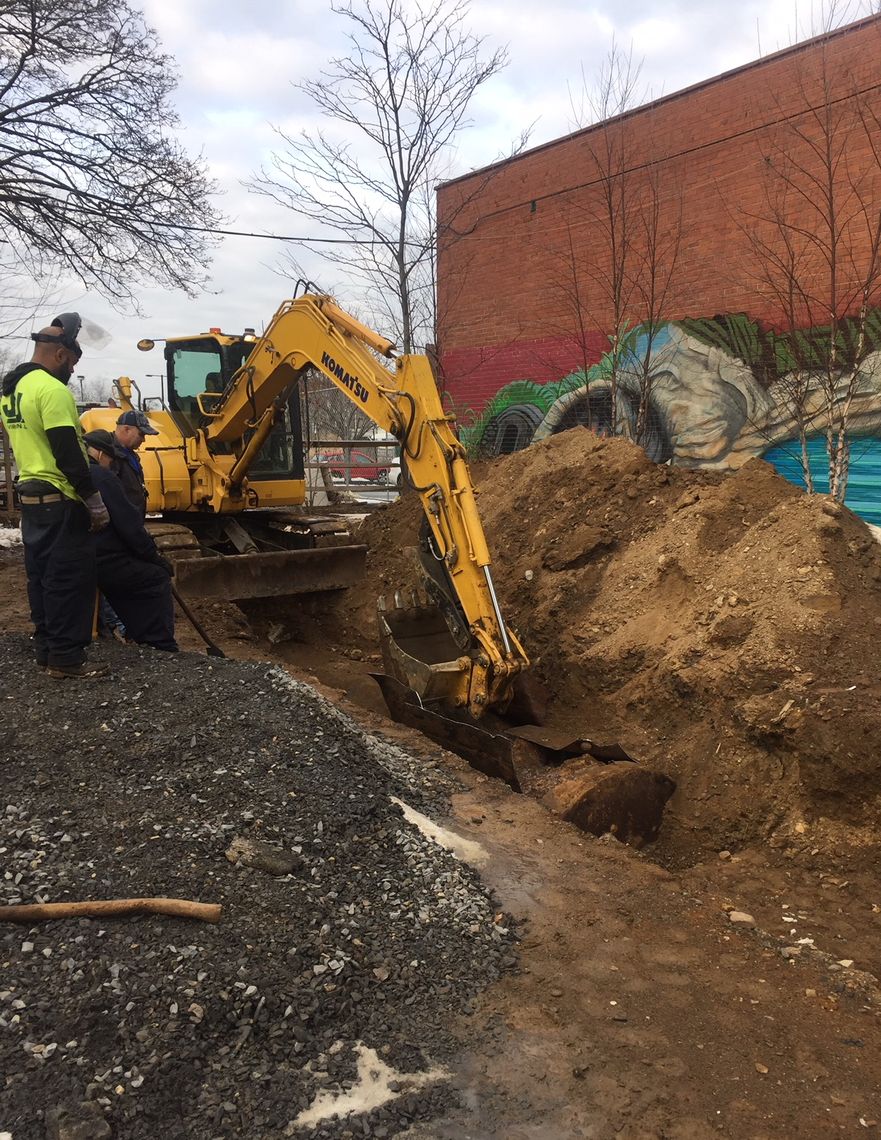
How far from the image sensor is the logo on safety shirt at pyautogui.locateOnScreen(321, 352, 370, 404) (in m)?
6.70

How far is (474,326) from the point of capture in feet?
53.9

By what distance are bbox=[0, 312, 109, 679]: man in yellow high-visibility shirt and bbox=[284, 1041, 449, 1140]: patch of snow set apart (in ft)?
10.9

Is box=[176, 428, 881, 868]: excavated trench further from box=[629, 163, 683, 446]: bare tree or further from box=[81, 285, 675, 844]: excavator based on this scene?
box=[629, 163, 683, 446]: bare tree

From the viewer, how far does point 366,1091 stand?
2539 mm

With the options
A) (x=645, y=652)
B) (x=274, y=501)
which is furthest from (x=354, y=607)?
(x=645, y=652)

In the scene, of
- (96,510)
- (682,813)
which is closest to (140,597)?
(96,510)

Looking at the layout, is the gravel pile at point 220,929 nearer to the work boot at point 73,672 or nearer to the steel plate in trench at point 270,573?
the work boot at point 73,672

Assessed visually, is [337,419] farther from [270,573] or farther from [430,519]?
[430,519]

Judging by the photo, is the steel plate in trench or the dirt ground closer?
the dirt ground

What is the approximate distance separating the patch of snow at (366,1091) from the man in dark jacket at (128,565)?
420cm

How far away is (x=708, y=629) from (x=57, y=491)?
4.61 metres

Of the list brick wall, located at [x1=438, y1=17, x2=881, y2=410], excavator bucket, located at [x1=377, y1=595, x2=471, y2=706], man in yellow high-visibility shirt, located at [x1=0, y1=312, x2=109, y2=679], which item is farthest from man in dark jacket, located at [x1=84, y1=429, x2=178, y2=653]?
brick wall, located at [x1=438, y1=17, x2=881, y2=410]

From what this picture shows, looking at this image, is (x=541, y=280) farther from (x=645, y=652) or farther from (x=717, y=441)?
(x=645, y=652)

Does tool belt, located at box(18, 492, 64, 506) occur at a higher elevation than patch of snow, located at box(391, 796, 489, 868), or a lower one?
higher
